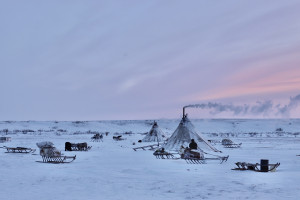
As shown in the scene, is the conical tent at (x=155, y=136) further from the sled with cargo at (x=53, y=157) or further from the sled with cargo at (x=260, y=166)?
the sled with cargo at (x=260, y=166)

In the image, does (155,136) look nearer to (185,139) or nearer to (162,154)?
(185,139)

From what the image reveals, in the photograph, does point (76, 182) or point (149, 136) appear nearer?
point (76, 182)

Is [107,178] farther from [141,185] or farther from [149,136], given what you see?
[149,136]

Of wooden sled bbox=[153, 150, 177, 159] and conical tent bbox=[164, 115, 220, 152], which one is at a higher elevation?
conical tent bbox=[164, 115, 220, 152]

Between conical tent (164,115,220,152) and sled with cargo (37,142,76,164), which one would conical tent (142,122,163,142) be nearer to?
conical tent (164,115,220,152)

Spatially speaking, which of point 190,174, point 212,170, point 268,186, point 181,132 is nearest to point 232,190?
point 268,186

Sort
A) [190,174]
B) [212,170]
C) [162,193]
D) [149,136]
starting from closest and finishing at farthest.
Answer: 1. [162,193]
2. [190,174]
3. [212,170]
4. [149,136]

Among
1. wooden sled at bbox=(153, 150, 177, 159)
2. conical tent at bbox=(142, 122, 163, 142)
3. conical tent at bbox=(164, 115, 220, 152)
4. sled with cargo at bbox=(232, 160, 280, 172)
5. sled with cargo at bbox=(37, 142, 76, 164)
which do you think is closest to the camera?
sled with cargo at bbox=(232, 160, 280, 172)

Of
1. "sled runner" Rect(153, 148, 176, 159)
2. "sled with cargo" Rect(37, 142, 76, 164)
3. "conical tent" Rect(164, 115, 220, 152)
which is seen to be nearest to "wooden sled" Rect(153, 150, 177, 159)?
"sled runner" Rect(153, 148, 176, 159)

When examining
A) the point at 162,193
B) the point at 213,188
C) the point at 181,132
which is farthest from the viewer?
the point at 181,132

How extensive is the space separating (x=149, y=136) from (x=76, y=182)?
39440 millimetres

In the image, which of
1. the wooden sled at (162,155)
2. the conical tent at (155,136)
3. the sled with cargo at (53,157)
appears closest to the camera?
the sled with cargo at (53,157)

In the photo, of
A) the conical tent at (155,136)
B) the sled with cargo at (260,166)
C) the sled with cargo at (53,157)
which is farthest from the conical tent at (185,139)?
the conical tent at (155,136)

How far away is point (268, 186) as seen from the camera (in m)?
15.9
